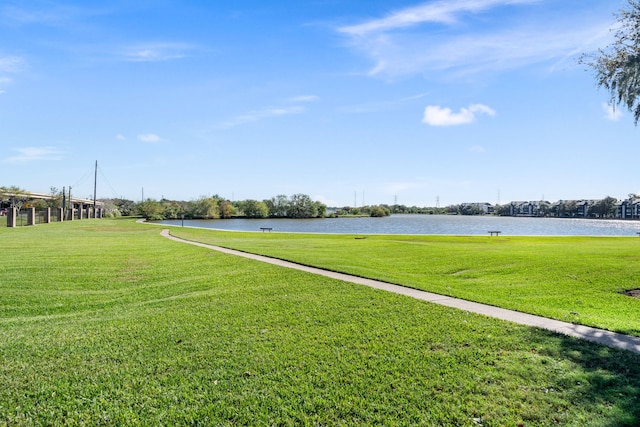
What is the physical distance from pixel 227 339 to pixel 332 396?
249cm

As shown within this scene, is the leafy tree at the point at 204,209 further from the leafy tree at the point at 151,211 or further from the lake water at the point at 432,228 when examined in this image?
the lake water at the point at 432,228

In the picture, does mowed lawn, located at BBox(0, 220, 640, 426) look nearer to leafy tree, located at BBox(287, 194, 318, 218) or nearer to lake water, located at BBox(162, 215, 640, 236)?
lake water, located at BBox(162, 215, 640, 236)

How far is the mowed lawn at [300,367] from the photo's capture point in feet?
12.9

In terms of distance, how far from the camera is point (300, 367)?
495 cm

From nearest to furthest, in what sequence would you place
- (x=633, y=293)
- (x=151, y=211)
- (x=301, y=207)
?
(x=633, y=293) < (x=151, y=211) < (x=301, y=207)

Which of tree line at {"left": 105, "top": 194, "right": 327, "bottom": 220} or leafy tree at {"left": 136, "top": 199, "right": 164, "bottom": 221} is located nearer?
leafy tree at {"left": 136, "top": 199, "right": 164, "bottom": 221}

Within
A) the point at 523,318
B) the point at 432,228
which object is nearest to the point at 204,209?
the point at 432,228

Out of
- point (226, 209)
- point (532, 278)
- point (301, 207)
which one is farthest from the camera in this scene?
point (301, 207)

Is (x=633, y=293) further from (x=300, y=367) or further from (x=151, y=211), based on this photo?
(x=151, y=211)

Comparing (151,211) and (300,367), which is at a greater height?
(151,211)

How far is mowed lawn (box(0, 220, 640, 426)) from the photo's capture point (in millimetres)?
3932

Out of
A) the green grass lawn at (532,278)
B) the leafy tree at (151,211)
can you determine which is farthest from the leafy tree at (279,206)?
the green grass lawn at (532,278)

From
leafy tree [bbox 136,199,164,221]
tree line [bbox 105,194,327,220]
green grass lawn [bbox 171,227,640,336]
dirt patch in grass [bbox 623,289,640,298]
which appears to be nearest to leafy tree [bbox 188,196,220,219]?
tree line [bbox 105,194,327,220]

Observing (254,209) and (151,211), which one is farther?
(254,209)
